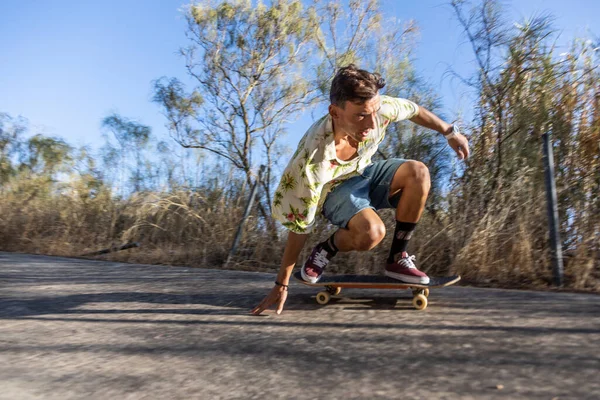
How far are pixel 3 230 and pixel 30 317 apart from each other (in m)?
6.85

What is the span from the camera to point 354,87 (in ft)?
8.62

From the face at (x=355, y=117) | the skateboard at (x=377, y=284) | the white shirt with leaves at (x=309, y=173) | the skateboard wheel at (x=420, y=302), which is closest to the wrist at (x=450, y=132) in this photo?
the white shirt with leaves at (x=309, y=173)

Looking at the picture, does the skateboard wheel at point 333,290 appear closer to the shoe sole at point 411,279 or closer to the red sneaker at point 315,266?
the red sneaker at point 315,266

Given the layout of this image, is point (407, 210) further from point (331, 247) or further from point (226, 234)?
point (226, 234)

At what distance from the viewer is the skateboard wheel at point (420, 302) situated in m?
2.78

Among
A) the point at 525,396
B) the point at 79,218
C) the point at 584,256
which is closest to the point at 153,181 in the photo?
the point at 79,218

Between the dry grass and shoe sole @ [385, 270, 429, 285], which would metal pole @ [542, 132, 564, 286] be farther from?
shoe sole @ [385, 270, 429, 285]

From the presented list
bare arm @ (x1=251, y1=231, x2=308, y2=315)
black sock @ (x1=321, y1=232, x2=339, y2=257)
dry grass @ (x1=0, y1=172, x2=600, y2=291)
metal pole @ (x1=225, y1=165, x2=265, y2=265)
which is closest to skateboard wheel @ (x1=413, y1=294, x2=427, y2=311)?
black sock @ (x1=321, y1=232, x2=339, y2=257)

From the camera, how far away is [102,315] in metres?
2.98

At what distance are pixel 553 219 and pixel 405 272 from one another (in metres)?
1.51

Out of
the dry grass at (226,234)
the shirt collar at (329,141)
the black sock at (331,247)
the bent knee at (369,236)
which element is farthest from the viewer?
the dry grass at (226,234)

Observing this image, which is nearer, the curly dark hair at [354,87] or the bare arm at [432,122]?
the curly dark hair at [354,87]

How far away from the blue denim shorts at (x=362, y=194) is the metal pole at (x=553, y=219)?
137cm

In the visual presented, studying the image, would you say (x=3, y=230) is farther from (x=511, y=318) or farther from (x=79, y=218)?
(x=511, y=318)
